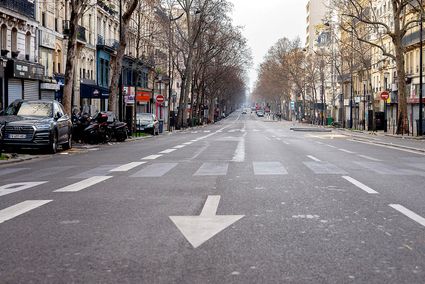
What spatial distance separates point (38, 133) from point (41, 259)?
16.1 meters

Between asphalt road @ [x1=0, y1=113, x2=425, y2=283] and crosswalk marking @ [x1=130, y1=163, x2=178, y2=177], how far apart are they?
0.63 metres

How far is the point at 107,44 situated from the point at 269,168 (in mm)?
45642

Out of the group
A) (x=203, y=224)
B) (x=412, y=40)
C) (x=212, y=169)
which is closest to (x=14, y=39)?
(x=212, y=169)

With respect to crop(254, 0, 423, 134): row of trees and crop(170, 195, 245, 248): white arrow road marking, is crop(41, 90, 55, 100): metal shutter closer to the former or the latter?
crop(254, 0, 423, 134): row of trees

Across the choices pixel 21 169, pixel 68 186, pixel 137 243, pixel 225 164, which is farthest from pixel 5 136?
pixel 137 243

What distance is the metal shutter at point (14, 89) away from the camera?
115 ft

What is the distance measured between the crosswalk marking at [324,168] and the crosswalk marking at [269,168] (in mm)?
672

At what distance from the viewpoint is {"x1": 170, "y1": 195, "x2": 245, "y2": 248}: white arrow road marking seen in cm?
625

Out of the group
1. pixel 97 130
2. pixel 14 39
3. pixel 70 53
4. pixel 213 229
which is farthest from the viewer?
pixel 14 39

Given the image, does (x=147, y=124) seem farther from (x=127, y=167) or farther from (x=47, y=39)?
(x=127, y=167)

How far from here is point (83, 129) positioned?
29.5 metres

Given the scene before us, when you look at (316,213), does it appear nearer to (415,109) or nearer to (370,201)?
(370,201)

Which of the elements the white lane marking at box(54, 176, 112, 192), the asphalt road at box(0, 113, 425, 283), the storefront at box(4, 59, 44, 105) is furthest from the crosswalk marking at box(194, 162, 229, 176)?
the storefront at box(4, 59, 44, 105)

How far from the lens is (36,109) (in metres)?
22.6
